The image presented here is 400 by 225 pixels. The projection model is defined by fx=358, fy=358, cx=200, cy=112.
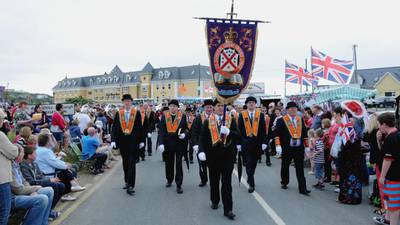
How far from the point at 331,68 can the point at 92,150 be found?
1135 centimetres

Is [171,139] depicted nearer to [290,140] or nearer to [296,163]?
[290,140]

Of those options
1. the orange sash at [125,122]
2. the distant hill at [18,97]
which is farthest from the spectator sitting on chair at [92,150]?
the distant hill at [18,97]

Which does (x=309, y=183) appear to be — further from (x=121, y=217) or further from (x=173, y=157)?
(x=121, y=217)

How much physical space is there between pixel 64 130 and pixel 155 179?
4846 mm

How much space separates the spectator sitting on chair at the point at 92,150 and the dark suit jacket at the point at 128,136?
1.85 meters

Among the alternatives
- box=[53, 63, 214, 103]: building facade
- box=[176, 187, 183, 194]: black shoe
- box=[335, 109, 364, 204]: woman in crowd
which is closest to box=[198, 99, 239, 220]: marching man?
box=[176, 187, 183, 194]: black shoe

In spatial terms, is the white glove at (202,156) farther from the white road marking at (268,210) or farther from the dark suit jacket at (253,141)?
the dark suit jacket at (253,141)

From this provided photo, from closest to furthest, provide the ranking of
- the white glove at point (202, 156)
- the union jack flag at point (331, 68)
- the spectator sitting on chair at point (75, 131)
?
the white glove at point (202, 156), the spectator sitting on chair at point (75, 131), the union jack flag at point (331, 68)

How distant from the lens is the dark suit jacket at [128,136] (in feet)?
26.2

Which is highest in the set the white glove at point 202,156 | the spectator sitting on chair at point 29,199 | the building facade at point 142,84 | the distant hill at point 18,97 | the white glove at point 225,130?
the building facade at point 142,84

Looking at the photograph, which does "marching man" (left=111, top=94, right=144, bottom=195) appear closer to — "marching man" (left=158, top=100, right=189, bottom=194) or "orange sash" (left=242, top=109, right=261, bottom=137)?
"marching man" (left=158, top=100, right=189, bottom=194)

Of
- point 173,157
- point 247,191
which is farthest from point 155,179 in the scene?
point 247,191

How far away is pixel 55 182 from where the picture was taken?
5.93m

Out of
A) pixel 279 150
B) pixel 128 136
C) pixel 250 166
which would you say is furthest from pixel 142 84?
pixel 279 150
